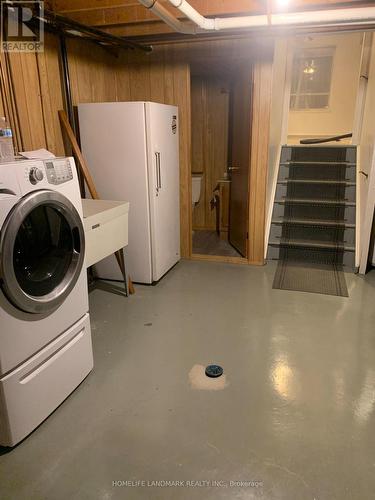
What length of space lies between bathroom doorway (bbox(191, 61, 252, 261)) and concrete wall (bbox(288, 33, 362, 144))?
2.62 m

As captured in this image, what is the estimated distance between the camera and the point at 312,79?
289 inches

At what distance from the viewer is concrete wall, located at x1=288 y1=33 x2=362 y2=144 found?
680cm

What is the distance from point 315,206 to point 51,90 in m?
3.22

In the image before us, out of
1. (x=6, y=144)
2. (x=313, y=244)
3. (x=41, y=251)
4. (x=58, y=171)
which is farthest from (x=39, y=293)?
(x=313, y=244)

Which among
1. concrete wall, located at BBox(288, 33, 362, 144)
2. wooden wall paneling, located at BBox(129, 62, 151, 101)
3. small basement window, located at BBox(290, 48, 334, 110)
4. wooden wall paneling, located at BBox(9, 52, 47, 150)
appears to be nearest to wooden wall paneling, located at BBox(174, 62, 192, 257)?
wooden wall paneling, located at BBox(129, 62, 151, 101)

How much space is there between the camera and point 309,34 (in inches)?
129

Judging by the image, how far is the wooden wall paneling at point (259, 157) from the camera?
3.56 meters

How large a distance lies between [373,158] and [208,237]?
2.37m

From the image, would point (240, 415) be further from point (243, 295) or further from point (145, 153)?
point (145, 153)

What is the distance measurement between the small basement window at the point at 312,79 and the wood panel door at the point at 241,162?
347cm

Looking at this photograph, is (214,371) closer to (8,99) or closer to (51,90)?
(8,99)

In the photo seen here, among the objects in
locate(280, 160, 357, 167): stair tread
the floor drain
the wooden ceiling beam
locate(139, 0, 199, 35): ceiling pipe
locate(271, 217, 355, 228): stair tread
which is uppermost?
the wooden ceiling beam

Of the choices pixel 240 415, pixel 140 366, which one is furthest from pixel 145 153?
pixel 240 415

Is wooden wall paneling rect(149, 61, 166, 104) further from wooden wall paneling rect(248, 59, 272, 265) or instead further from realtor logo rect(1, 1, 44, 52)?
realtor logo rect(1, 1, 44, 52)
